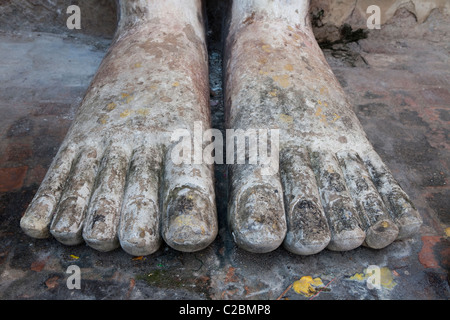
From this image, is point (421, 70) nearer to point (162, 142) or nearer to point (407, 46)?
point (407, 46)

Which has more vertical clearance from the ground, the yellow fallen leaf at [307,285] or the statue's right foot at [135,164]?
the statue's right foot at [135,164]

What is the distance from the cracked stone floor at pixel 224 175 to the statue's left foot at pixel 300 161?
9 cm

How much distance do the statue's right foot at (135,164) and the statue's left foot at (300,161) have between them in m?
0.13

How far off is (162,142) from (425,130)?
1145 millimetres

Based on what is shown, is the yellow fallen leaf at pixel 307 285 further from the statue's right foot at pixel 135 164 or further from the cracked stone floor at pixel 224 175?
the statue's right foot at pixel 135 164

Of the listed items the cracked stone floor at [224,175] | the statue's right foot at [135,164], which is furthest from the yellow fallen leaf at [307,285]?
the statue's right foot at [135,164]

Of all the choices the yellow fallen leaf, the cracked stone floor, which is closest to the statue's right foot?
the cracked stone floor

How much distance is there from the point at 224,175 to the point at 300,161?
30 cm

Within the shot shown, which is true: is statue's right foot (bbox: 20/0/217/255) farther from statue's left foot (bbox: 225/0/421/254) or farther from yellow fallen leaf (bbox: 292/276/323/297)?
yellow fallen leaf (bbox: 292/276/323/297)

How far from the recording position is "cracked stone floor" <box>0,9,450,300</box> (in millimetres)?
969

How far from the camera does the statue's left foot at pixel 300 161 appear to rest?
1.00 metres

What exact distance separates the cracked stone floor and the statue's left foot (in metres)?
0.09

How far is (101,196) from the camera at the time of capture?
3.43 feet

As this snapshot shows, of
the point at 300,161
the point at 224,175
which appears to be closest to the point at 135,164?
the point at 224,175
